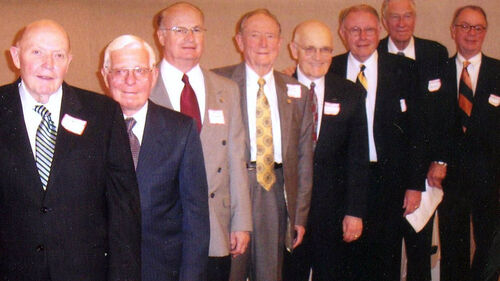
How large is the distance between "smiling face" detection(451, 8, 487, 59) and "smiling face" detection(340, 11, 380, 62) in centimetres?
74

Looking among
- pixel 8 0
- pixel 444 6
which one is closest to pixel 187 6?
pixel 8 0

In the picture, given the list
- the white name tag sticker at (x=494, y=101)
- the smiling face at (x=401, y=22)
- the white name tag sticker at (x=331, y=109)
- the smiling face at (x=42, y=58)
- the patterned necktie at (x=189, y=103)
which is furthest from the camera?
the smiling face at (x=401, y=22)

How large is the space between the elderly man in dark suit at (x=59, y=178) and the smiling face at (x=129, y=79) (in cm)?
24

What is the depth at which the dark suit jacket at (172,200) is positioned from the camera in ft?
7.38

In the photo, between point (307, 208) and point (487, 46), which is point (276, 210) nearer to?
point (307, 208)

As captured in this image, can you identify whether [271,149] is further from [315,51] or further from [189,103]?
[315,51]

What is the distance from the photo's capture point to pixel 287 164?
3.06 meters

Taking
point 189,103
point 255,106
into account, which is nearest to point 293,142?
point 255,106

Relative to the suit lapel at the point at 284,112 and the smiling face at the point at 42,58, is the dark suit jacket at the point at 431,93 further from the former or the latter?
the smiling face at the point at 42,58

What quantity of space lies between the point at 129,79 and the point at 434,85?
2345 millimetres

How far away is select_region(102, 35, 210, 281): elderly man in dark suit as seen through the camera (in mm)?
2254

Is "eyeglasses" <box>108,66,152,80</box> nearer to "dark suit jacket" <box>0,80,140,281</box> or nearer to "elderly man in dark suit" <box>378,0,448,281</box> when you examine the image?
"dark suit jacket" <box>0,80,140,281</box>

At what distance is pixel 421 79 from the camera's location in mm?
3834

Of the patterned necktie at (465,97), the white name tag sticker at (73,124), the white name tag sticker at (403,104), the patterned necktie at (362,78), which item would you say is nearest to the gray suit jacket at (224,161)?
the white name tag sticker at (73,124)
